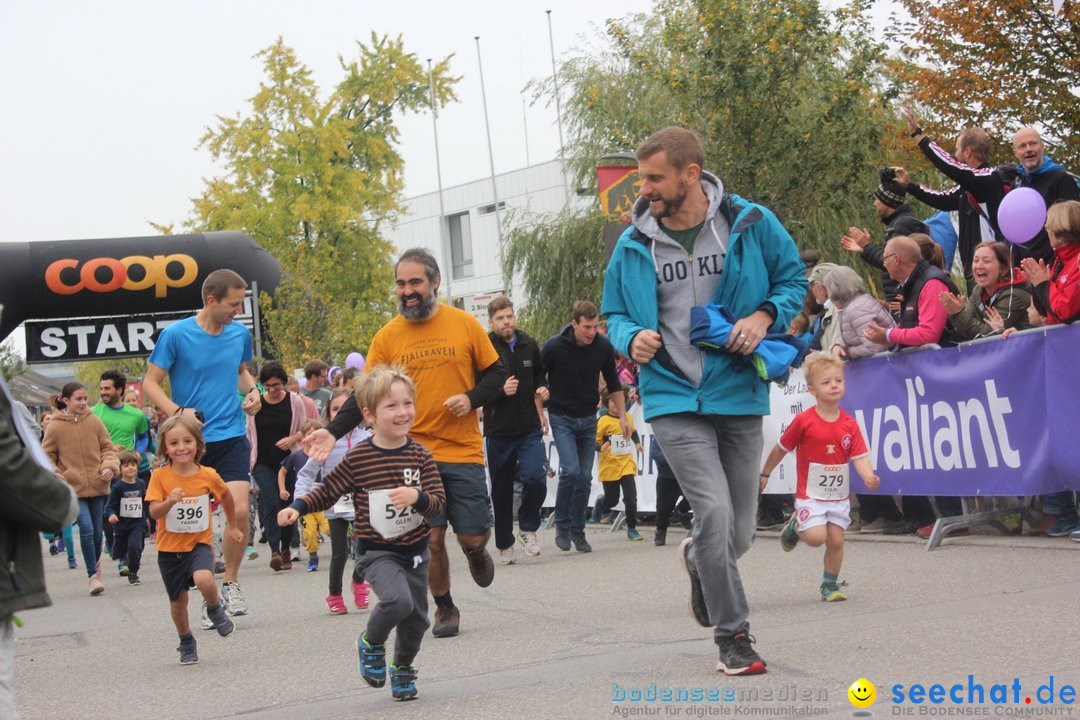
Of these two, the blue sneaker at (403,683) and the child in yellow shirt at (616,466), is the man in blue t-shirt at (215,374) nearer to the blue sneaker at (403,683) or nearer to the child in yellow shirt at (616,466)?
the blue sneaker at (403,683)

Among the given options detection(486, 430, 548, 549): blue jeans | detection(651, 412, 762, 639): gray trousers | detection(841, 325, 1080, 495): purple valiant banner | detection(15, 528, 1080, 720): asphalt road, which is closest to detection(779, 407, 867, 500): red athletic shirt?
detection(15, 528, 1080, 720): asphalt road

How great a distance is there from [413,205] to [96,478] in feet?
172

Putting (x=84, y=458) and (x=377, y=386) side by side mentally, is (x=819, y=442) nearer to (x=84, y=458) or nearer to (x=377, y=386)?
(x=377, y=386)

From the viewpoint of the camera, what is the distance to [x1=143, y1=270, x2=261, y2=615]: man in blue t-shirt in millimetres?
9055

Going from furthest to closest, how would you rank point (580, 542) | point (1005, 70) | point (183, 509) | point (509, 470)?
point (1005, 70), point (580, 542), point (509, 470), point (183, 509)

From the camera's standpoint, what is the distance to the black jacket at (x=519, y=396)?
38.3 ft

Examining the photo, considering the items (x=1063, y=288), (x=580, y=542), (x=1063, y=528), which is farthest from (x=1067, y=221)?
(x=580, y=542)

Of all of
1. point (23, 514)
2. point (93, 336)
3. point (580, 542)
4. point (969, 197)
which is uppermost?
point (93, 336)

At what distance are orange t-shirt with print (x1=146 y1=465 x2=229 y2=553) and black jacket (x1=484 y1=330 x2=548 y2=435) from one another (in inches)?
142

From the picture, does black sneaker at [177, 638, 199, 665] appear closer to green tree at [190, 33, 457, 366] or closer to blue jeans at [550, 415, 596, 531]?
blue jeans at [550, 415, 596, 531]

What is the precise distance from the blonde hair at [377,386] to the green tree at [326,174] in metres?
32.8

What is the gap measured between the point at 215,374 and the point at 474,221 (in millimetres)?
52988

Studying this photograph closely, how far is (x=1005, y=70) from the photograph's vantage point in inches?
730

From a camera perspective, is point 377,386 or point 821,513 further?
point 821,513
